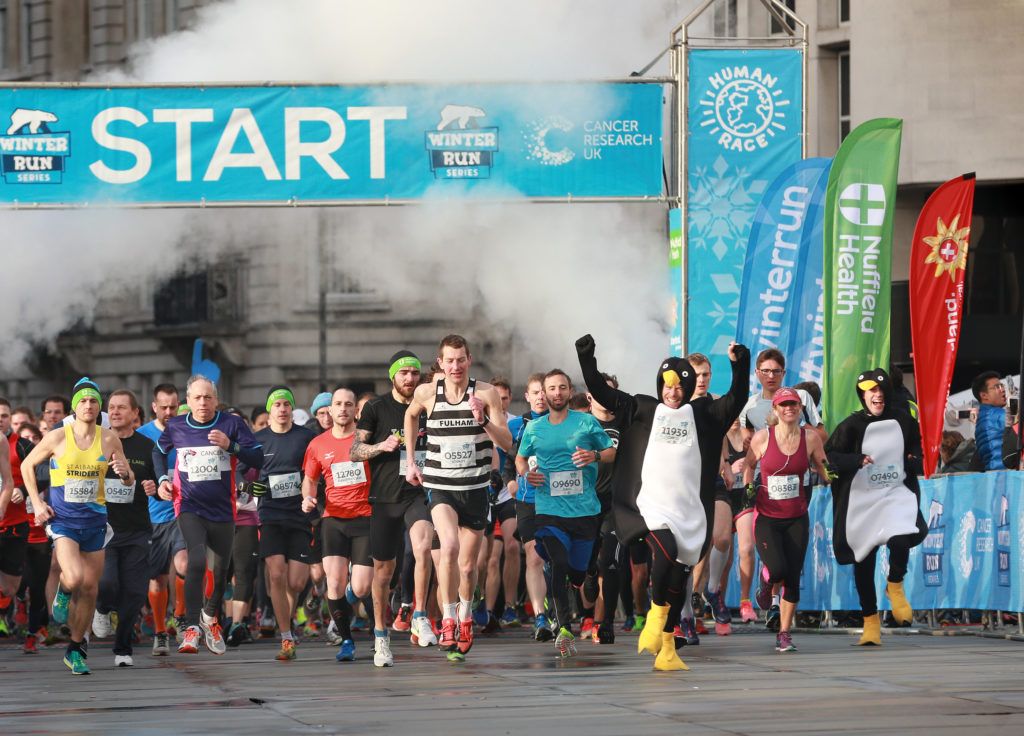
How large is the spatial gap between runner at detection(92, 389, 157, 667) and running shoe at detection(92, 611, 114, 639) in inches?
60.5

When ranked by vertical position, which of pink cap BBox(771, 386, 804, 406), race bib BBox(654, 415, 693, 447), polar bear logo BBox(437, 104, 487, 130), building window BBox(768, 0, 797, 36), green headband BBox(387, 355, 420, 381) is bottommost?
race bib BBox(654, 415, 693, 447)

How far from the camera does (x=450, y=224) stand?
3033cm

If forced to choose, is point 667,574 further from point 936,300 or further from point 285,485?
point 936,300

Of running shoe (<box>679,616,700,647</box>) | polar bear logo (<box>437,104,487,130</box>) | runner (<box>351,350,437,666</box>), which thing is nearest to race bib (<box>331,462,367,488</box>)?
runner (<box>351,350,437,666</box>)

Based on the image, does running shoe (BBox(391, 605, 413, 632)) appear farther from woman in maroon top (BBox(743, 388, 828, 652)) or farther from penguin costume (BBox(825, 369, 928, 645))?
penguin costume (BBox(825, 369, 928, 645))

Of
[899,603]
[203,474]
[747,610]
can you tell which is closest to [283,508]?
[203,474]

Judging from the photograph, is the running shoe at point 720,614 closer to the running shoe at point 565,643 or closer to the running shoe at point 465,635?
the running shoe at point 565,643

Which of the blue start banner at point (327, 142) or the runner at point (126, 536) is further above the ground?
the blue start banner at point (327, 142)

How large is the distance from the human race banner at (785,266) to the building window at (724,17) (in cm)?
1300

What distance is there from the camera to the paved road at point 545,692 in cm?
713

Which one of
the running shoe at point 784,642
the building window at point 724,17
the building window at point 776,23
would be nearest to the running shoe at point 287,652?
the running shoe at point 784,642

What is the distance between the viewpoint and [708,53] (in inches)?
653

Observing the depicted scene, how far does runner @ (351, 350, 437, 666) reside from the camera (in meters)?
10.5

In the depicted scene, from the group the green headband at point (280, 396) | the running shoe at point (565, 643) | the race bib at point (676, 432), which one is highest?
the green headband at point (280, 396)
